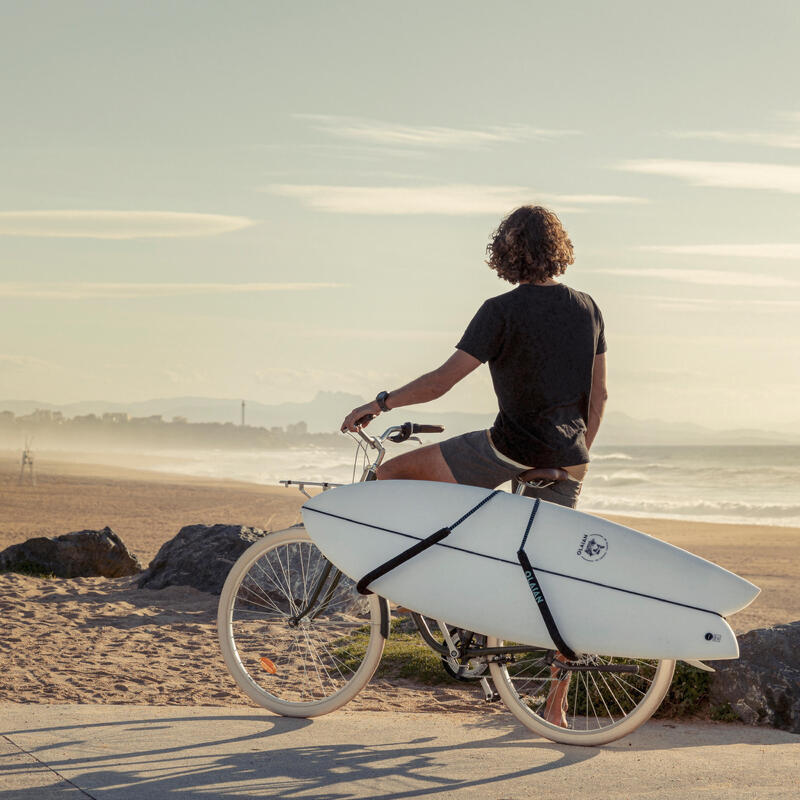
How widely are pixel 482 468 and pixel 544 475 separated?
27 cm

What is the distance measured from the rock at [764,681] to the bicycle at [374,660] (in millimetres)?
413

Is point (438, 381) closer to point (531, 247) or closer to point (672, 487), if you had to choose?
point (531, 247)

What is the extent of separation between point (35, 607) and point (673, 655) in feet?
17.9

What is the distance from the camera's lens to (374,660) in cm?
462

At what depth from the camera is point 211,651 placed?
22.5 feet

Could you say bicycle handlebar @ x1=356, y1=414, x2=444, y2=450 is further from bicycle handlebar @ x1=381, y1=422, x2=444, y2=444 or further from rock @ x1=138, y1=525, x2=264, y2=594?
rock @ x1=138, y1=525, x2=264, y2=594

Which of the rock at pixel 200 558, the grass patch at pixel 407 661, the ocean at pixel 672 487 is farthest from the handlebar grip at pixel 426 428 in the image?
the ocean at pixel 672 487

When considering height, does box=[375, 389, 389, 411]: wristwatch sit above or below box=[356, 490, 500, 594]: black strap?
above

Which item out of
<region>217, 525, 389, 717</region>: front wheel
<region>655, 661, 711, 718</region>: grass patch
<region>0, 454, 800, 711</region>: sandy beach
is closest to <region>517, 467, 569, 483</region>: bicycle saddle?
<region>217, 525, 389, 717</region>: front wheel

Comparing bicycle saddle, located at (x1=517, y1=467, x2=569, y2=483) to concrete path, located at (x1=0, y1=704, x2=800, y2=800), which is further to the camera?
bicycle saddle, located at (x1=517, y1=467, x2=569, y2=483)

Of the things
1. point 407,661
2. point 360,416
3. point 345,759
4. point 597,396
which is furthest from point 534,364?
point 407,661

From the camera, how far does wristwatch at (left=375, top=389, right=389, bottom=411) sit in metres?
4.38

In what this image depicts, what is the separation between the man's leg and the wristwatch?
0.22 m

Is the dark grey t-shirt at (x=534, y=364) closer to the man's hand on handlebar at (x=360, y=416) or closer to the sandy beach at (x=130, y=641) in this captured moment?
the man's hand on handlebar at (x=360, y=416)
